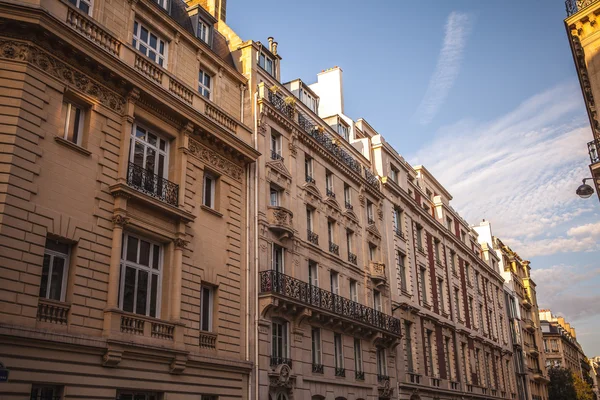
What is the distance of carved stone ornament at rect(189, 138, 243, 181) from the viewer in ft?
68.9

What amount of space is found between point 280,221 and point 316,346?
5749 mm

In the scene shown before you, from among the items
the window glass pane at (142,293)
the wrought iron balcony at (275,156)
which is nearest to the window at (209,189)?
the window glass pane at (142,293)

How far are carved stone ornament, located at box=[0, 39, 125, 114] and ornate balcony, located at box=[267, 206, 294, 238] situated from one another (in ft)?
26.6

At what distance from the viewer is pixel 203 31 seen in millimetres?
24031

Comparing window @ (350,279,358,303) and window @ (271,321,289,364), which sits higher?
window @ (350,279,358,303)

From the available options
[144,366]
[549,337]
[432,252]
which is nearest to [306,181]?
[144,366]

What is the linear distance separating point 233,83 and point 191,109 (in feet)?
15.2

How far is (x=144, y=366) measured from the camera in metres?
16.8

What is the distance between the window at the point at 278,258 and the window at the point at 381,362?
9.36m

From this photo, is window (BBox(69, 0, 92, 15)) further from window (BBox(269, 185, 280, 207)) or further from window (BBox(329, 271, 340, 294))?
window (BBox(329, 271, 340, 294))

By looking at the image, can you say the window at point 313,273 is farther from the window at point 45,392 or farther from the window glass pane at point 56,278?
the window at point 45,392

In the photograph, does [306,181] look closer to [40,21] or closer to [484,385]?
[40,21]

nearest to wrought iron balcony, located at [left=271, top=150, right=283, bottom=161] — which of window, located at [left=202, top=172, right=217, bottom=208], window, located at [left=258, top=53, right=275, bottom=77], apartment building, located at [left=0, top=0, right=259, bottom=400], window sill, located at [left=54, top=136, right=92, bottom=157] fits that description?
apartment building, located at [left=0, top=0, right=259, bottom=400]

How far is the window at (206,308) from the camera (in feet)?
65.6
